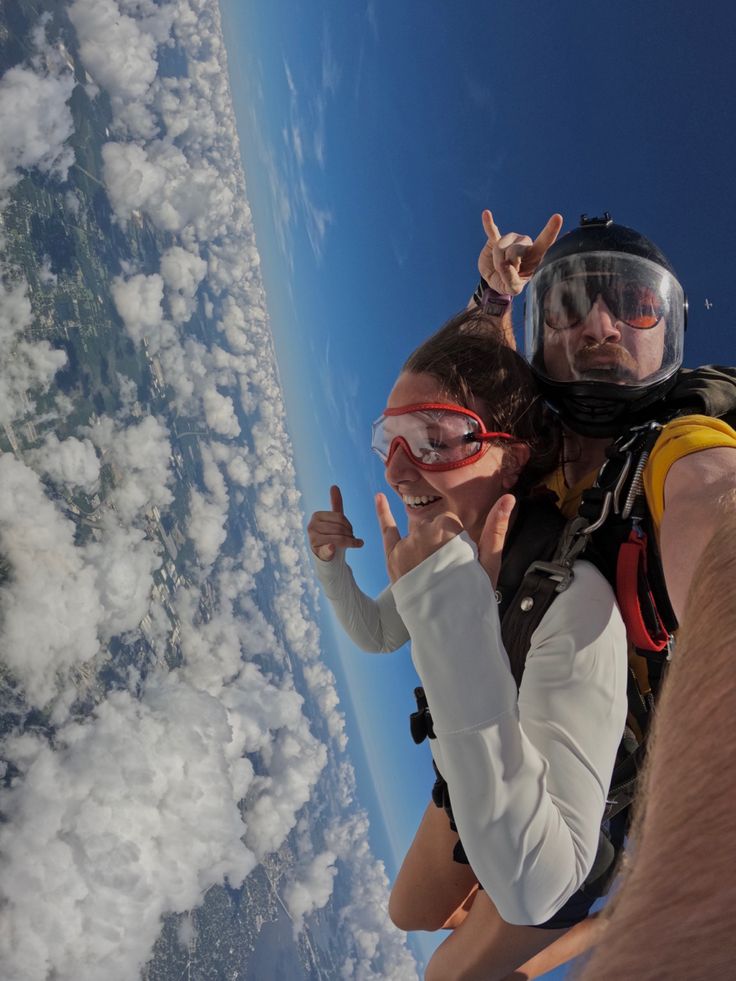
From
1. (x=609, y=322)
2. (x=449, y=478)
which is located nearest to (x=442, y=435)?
(x=449, y=478)

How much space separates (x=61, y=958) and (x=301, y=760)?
187ft

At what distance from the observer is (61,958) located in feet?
194

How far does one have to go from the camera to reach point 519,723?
1126 millimetres

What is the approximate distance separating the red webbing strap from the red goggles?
1.81 ft

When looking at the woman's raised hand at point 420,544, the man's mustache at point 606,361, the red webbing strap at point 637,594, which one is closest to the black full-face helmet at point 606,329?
the man's mustache at point 606,361

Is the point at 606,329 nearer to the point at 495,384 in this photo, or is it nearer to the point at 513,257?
the point at 495,384

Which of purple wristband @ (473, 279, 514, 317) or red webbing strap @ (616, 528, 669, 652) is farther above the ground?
purple wristband @ (473, 279, 514, 317)

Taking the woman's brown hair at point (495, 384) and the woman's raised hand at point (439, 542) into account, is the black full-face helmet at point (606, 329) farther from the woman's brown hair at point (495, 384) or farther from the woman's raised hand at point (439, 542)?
the woman's raised hand at point (439, 542)

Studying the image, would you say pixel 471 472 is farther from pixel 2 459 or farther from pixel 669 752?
pixel 2 459

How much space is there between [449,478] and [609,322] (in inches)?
33.0

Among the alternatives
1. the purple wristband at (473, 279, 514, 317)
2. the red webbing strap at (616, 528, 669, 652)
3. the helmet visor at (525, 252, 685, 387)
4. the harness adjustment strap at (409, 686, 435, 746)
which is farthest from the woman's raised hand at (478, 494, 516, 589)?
the purple wristband at (473, 279, 514, 317)

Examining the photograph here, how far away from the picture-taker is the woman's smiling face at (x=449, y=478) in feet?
5.73

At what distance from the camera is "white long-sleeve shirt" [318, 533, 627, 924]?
1.03m

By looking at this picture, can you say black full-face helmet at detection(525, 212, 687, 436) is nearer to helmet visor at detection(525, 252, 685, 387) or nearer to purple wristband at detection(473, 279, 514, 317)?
helmet visor at detection(525, 252, 685, 387)
